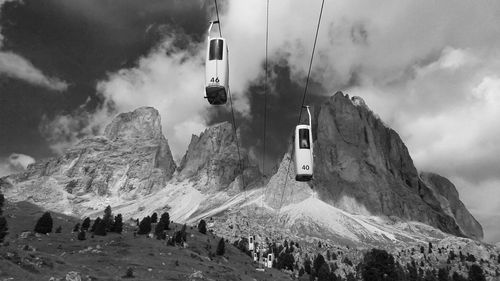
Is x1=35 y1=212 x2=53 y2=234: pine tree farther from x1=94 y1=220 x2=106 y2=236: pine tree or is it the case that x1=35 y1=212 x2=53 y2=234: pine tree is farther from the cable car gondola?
the cable car gondola

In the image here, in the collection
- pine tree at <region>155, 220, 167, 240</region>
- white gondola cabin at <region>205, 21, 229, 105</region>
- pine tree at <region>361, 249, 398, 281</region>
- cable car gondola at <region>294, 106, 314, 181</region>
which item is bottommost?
pine tree at <region>361, 249, 398, 281</region>

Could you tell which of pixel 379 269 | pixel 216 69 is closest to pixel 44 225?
pixel 379 269

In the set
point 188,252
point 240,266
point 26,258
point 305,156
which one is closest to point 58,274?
point 26,258

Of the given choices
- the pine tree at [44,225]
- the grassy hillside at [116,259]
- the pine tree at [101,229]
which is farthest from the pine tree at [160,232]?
the pine tree at [44,225]

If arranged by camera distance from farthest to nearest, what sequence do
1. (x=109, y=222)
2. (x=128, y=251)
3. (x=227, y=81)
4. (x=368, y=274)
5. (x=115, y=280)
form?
(x=109, y=222) → (x=368, y=274) → (x=128, y=251) → (x=115, y=280) → (x=227, y=81)

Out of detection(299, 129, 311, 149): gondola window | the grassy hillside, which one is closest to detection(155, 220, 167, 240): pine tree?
the grassy hillside

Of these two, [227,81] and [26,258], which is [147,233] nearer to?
[26,258]

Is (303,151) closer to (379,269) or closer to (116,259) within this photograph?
(116,259)

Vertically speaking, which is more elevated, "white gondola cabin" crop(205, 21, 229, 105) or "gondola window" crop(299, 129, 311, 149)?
"white gondola cabin" crop(205, 21, 229, 105)
